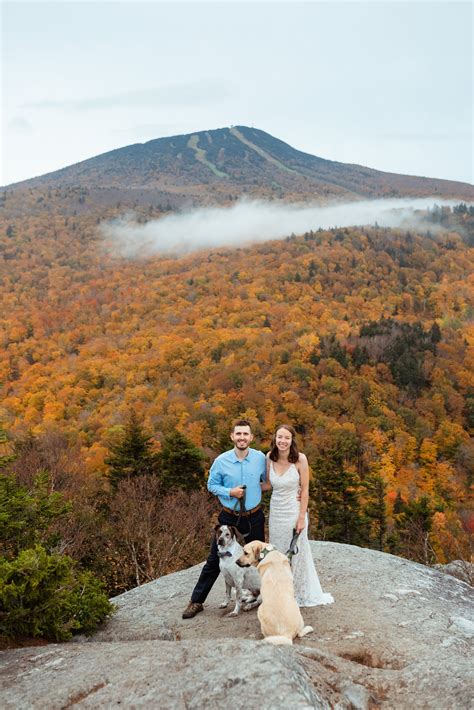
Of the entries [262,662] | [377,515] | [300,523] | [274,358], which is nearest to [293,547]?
[300,523]

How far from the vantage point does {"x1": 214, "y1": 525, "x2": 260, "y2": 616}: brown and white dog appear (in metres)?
6.82

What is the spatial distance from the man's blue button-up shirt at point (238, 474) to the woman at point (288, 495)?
0.61 feet

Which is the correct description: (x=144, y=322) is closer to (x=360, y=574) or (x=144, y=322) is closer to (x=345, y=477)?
(x=345, y=477)

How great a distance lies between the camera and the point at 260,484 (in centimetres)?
707

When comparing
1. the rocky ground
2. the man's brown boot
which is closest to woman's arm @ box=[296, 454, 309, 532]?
the rocky ground

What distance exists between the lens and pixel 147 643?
594 centimetres

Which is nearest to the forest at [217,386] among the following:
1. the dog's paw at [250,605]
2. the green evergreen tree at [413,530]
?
the green evergreen tree at [413,530]

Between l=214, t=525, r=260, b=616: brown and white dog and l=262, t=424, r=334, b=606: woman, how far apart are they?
0.54 meters

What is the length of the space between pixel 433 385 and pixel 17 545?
85.8 meters

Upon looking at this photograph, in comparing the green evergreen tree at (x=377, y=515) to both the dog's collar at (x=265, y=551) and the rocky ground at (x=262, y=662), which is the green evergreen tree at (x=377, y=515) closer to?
the rocky ground at (x=262, y=662)

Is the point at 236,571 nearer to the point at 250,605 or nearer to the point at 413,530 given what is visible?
the point at 250,605

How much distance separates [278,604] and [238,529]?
1364 mm

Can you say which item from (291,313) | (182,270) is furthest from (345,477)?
(182,270)

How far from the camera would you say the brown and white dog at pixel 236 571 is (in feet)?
22.4
